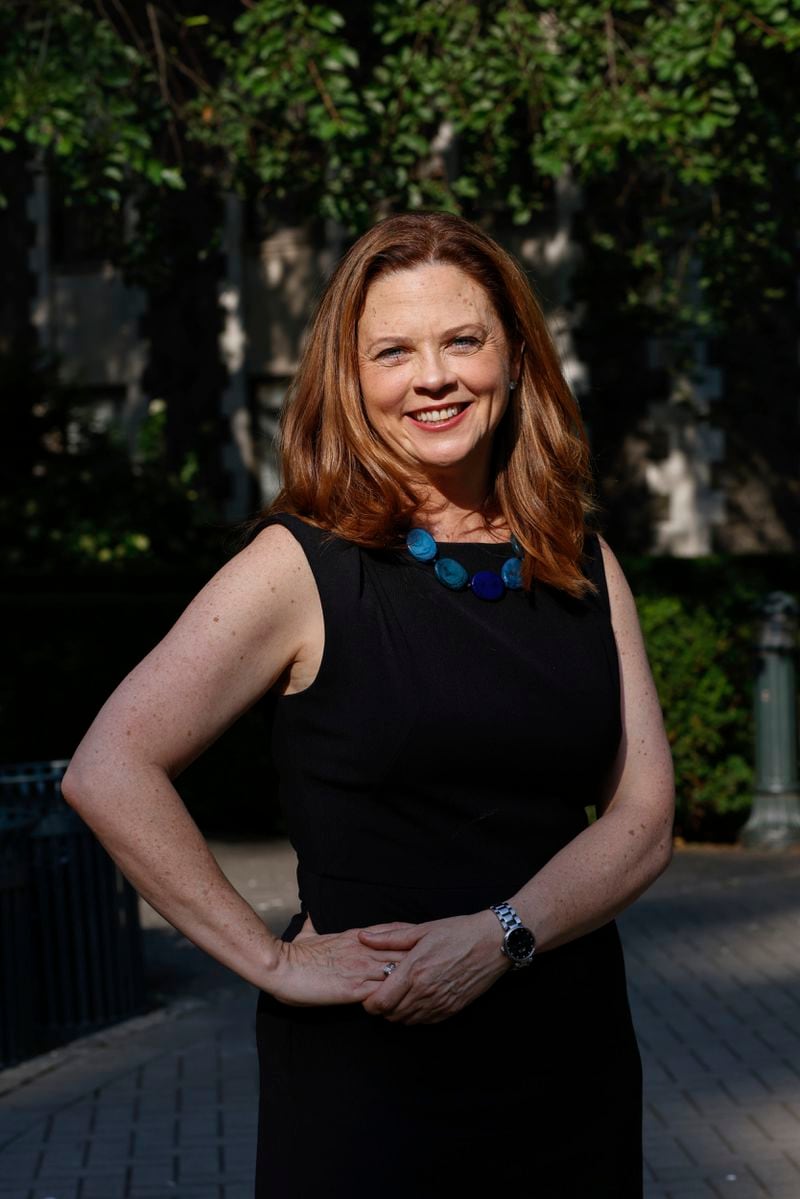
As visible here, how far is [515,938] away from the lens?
7.98 feet

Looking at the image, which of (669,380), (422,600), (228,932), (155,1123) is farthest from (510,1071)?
(669,380)

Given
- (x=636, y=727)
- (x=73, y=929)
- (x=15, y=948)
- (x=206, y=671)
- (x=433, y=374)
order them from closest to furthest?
(x=206, y=671), (x=433, y=374), (x=636, y=727), (x=15, y=948), (x=73, y=929)

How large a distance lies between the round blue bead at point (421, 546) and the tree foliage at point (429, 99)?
625 cm

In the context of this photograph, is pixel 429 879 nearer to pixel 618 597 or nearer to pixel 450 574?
pixel 450 574

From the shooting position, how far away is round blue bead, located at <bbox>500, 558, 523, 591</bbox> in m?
2.63

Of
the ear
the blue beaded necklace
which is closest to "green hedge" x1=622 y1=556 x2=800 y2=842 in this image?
the ear

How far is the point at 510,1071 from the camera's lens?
2490 mm

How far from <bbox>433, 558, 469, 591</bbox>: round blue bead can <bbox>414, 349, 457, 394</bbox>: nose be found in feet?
0.80

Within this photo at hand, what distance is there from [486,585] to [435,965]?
0.55 meters

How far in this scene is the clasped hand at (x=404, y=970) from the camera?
7.85ft

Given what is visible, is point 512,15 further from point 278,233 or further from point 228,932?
point 278,233

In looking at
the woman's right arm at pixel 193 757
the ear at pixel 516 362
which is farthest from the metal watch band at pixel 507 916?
the ear at pixel 516 362

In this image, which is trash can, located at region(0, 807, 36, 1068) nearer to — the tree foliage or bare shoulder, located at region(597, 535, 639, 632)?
the tree foliage

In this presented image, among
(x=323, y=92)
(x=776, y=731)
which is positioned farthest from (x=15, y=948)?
(x=776, y=731)
